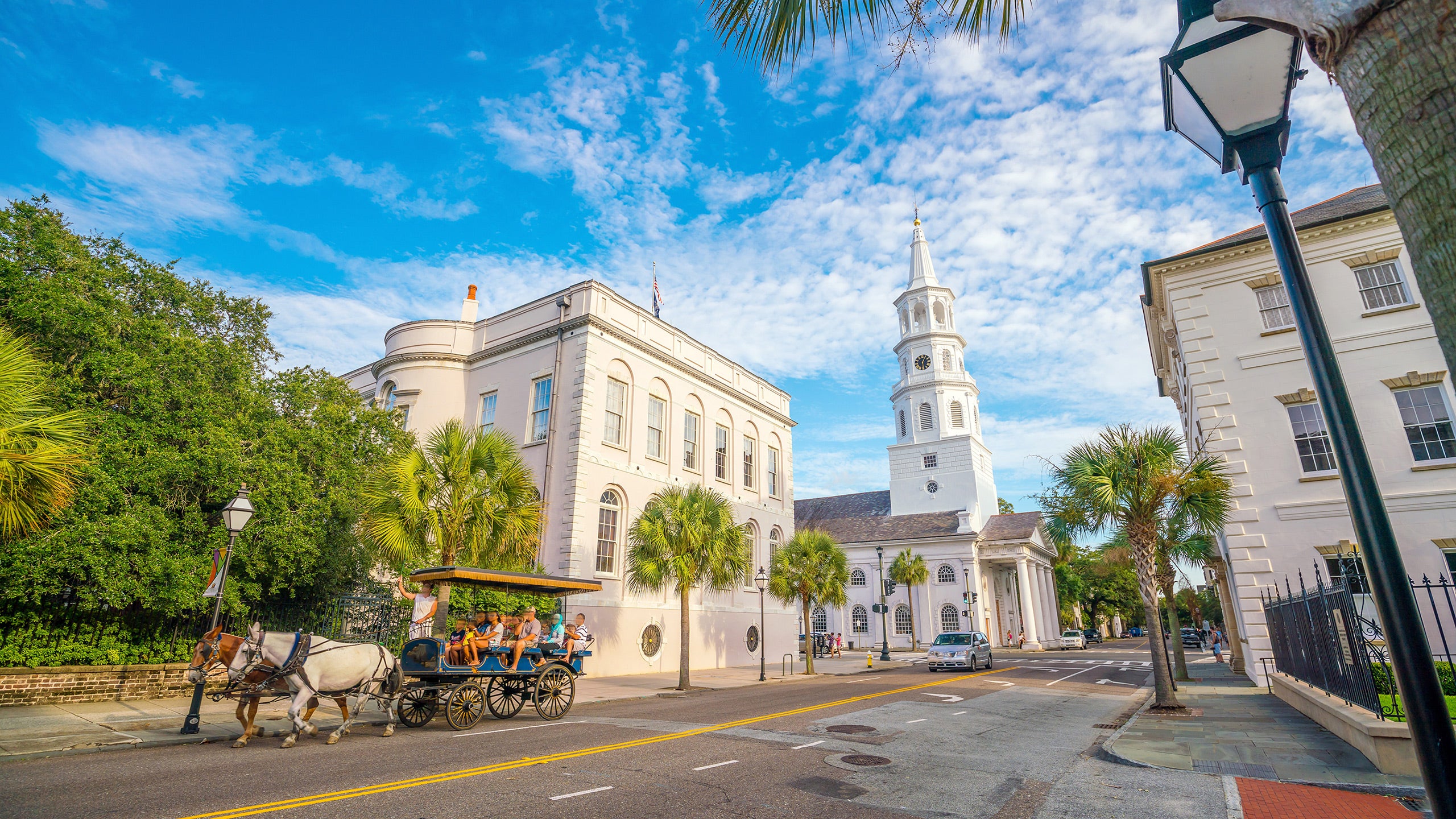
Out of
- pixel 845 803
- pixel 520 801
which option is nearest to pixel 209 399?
pixel 520 801

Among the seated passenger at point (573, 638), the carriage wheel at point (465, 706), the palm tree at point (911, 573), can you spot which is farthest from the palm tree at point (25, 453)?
the palm tree at point (911, 573)

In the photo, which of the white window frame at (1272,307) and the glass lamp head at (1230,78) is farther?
the white window frame at (1272,307)

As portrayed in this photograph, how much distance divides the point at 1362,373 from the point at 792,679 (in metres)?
19.3

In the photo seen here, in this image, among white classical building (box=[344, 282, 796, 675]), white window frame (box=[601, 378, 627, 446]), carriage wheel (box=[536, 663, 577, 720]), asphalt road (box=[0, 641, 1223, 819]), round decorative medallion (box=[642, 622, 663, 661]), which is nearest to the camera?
asphalt road (box=[0, 641, 1223, 819])

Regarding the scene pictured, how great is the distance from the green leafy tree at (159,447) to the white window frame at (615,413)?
915cm

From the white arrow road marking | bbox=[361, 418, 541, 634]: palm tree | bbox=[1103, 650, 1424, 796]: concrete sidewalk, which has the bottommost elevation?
bbox=[1103, 650, 1424, 796]: concrete sidewalk

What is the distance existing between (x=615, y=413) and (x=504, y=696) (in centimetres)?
1433

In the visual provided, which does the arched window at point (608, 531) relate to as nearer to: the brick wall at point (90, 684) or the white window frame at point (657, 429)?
the white window frame at point (657, 429)

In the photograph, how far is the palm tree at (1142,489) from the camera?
616 inches

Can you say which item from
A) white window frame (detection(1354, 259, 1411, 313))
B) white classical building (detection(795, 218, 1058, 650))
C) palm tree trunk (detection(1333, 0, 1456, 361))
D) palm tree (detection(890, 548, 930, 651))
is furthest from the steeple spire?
palm tree trunk (detection(1333, 0, 1456, 361))

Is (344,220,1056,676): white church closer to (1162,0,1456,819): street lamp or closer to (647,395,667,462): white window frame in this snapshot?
(647,395,667,462): white window frame

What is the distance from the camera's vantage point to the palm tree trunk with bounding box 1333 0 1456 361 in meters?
2.06

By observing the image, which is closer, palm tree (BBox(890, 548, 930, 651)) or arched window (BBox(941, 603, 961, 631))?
palm tree (BBox(890, 548, 930, 651))

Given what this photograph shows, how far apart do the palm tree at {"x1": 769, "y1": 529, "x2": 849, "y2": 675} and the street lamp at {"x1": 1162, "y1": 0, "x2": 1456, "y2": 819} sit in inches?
1045
